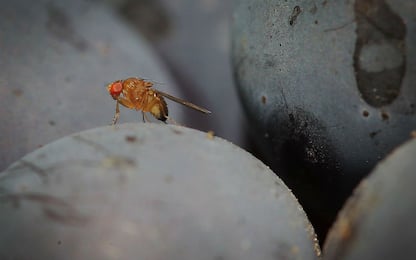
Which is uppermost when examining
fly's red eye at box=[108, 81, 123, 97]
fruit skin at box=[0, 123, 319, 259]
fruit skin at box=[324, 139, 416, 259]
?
fruit skin at box=[324, 139, 416, 259]

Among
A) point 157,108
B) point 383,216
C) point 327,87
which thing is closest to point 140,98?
point 157,108

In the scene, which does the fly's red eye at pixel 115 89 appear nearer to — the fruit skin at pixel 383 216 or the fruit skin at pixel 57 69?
the fruit skin at pixel 57 69

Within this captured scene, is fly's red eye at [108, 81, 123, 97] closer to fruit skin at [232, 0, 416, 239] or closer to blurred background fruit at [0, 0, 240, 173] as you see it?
blurred background fruit at [0, 0, 240, 173]

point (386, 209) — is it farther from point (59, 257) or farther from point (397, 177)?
point (59, 257)

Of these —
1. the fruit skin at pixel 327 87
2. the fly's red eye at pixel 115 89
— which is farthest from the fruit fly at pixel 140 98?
the fruit skin at pixel 327 87

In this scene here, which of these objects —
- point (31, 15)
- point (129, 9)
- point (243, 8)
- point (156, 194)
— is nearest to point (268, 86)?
point (243, 8)

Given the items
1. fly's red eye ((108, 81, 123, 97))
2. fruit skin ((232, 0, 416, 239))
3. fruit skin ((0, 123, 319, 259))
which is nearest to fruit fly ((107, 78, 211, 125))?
fly's red eye ((108, 81, 123, 97))

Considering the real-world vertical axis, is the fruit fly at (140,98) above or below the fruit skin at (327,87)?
below
